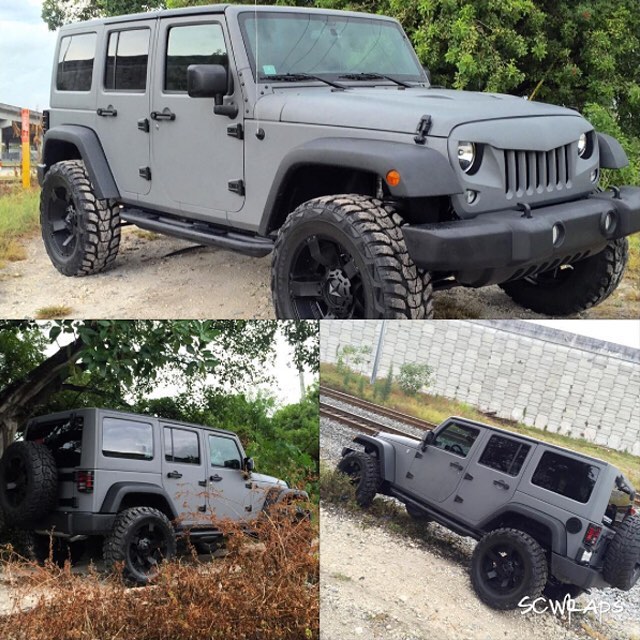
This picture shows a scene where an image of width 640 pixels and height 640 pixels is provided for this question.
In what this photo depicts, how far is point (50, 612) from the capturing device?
4348 mm

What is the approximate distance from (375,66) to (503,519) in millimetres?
2946

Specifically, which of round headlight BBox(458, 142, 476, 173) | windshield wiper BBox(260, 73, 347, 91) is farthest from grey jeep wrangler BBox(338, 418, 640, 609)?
windshield wiper BBox(260, 73, 347, 91)

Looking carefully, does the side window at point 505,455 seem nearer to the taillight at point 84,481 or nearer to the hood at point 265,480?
the hood at point 265,480

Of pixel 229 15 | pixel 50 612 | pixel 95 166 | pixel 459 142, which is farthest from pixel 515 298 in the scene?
pixel 50 612

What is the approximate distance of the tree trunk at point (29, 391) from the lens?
4383 mm

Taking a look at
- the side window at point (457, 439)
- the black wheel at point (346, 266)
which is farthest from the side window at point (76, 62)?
the side window at point (457, 439)

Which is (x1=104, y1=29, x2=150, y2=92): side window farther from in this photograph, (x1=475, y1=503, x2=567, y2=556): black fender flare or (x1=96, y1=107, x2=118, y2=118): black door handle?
(x1=475, y1=503, x2=567, y2=556): black fender flare

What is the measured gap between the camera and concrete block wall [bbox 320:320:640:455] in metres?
4.76

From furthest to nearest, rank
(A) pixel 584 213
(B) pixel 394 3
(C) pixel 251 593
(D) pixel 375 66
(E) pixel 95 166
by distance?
(B) pixel 394 3 → (E) pixel 95 166 → (D) pixel 375 66 → (A) pixel 584 213 → (C) pixel 251 593

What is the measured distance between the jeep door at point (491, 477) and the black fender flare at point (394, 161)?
1171 millimetres

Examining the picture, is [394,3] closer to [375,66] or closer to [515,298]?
[375,66]

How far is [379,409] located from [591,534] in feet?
3.62

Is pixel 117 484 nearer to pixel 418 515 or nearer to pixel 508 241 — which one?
pixel 418 515

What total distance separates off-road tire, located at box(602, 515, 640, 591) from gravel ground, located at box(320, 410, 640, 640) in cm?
8
